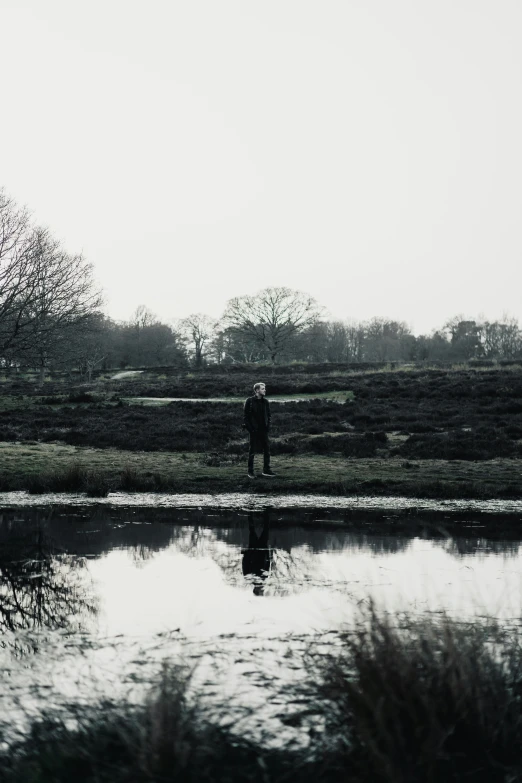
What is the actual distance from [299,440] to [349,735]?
Answer: 2036 cm

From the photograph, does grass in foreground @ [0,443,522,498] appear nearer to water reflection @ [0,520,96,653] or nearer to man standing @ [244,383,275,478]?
man standing @ [244,383,275,478]

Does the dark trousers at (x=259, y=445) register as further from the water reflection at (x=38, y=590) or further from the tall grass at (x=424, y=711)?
the tall grass at (x=424, y=711)

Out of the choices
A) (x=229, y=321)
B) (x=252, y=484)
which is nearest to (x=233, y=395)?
(x=252, y=484)

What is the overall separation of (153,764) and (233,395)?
139 ft

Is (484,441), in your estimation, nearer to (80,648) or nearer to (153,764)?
(80,648)

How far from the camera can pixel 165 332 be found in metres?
113

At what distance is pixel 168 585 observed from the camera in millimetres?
8141

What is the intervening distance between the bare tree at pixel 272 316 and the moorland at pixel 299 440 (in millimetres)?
48934

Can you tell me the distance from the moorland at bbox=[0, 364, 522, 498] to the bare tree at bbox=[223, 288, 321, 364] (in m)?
48.9

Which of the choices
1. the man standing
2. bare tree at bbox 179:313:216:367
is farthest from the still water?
bare tree at bbox 179:313:216:367

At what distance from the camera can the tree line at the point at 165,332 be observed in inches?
886

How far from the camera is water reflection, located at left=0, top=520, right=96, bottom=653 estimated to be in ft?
21.1

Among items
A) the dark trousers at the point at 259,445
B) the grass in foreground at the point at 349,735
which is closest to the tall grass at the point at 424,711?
the grass in foreground at the point at 349,735

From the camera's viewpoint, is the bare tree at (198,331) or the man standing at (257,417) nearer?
the man standing at (257,417)
